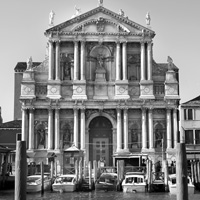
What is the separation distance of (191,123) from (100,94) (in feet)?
27.3

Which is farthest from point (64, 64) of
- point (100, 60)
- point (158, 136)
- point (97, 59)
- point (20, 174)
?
point (20, 174)

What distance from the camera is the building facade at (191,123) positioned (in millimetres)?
45312

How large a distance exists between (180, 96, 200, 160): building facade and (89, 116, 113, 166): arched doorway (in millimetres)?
6317

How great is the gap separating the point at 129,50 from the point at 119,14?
3262 mm

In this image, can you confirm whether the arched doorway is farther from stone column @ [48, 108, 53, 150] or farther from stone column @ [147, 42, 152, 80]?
stone column @ [147, 42, 152, 80]

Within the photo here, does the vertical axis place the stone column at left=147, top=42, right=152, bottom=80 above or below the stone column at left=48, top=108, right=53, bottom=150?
above

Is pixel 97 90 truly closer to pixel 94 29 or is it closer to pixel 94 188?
pixel 94 29

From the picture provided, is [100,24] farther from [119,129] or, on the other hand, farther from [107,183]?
[107,183]

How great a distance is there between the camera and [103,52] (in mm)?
45344

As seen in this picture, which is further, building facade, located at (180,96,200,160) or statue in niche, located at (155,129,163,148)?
building facade, located at (180,96,200,160)

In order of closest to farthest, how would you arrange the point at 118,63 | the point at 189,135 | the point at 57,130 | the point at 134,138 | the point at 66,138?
the point at 57,130
the point at 66,138
the point at 134,138
the point at 118,63
the point at 189,135

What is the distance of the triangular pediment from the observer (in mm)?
44812

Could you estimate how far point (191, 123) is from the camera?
150 feet

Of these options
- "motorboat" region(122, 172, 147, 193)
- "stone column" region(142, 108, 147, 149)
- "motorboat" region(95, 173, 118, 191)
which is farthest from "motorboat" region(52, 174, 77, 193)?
"stone column" region(142, 108, 147, 149)
